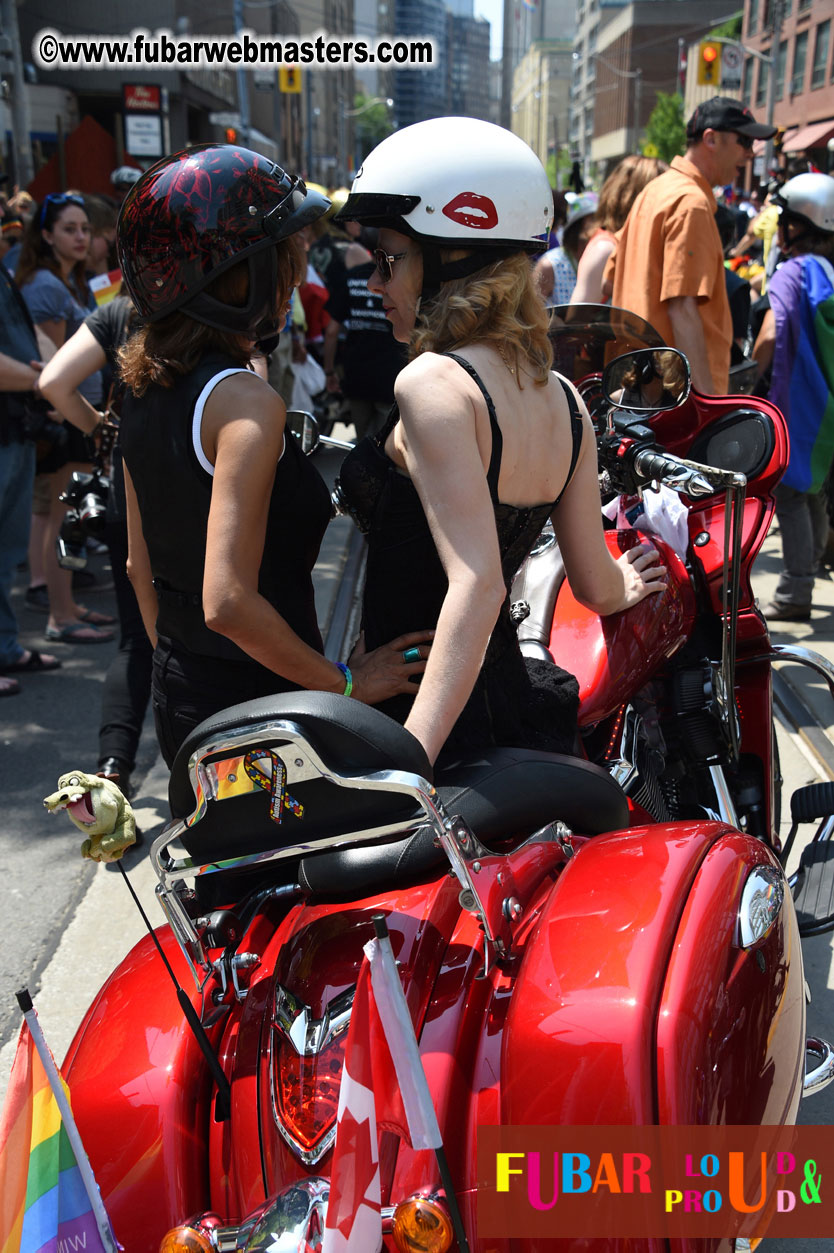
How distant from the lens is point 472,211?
182cm

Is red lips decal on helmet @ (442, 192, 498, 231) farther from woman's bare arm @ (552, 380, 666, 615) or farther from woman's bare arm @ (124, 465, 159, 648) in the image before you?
woman's bare arm @ (124, 465, 159, 648)

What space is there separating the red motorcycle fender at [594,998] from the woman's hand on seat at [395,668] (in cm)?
60

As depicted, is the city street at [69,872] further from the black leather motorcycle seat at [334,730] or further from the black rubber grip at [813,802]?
the black leather motorcycle seat at [334,730]

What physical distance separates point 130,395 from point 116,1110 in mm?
1351

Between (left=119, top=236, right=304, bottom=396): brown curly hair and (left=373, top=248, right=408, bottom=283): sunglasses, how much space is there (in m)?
0.24

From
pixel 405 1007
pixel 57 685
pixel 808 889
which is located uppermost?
pixel 405 1007

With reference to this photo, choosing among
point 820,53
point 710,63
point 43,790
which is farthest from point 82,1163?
point 820,53

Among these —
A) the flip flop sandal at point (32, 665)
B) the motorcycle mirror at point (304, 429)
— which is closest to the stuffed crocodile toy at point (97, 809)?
the motorcycle mirror at point (304, 429)

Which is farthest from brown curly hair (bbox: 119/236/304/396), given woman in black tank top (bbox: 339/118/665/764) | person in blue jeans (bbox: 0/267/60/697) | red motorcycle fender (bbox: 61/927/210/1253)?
person in blue jeans (bbox: 0/267/60/697)

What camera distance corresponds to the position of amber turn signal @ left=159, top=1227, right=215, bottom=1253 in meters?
1.18

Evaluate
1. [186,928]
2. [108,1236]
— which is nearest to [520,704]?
[186,928]

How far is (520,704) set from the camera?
2045mm

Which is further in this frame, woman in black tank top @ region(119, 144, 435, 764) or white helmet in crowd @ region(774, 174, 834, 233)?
white helmet in crowd @ region(774, 174, 834, 233)

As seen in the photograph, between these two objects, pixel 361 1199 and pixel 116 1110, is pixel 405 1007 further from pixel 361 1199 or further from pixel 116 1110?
pixel 116 1110
